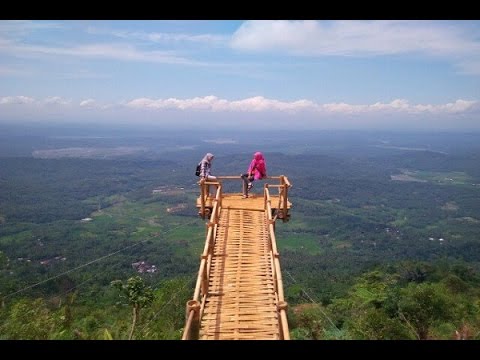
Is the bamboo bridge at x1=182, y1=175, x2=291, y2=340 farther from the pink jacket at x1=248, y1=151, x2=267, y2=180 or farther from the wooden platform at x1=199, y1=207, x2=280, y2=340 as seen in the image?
the pink jacket at x1=248, y1=151, x2=267, y2=180

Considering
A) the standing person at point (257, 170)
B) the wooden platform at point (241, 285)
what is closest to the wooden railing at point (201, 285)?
the wooden platform at point (241, 285)

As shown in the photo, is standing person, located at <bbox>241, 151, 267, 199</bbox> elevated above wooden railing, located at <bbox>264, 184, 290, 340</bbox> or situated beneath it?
elevated above

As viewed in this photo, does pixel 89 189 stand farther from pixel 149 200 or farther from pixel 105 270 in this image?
pixel 105 270

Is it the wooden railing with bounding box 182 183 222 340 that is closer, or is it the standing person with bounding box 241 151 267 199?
the wooden railing with bounding box 182 183 222 340

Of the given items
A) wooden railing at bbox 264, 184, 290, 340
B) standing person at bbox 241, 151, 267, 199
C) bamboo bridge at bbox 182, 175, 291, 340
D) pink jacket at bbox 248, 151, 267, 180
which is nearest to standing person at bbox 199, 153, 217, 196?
bamboo bridge at bbox 182, 175, 291, 340

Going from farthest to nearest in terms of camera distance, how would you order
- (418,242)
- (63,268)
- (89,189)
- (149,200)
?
(89,189) < (149,200) < (418,242) < (63,268)

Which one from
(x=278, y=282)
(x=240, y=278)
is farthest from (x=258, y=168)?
(x=278, y=282)

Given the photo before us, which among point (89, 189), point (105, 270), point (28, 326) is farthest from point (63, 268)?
point (89, 189)
